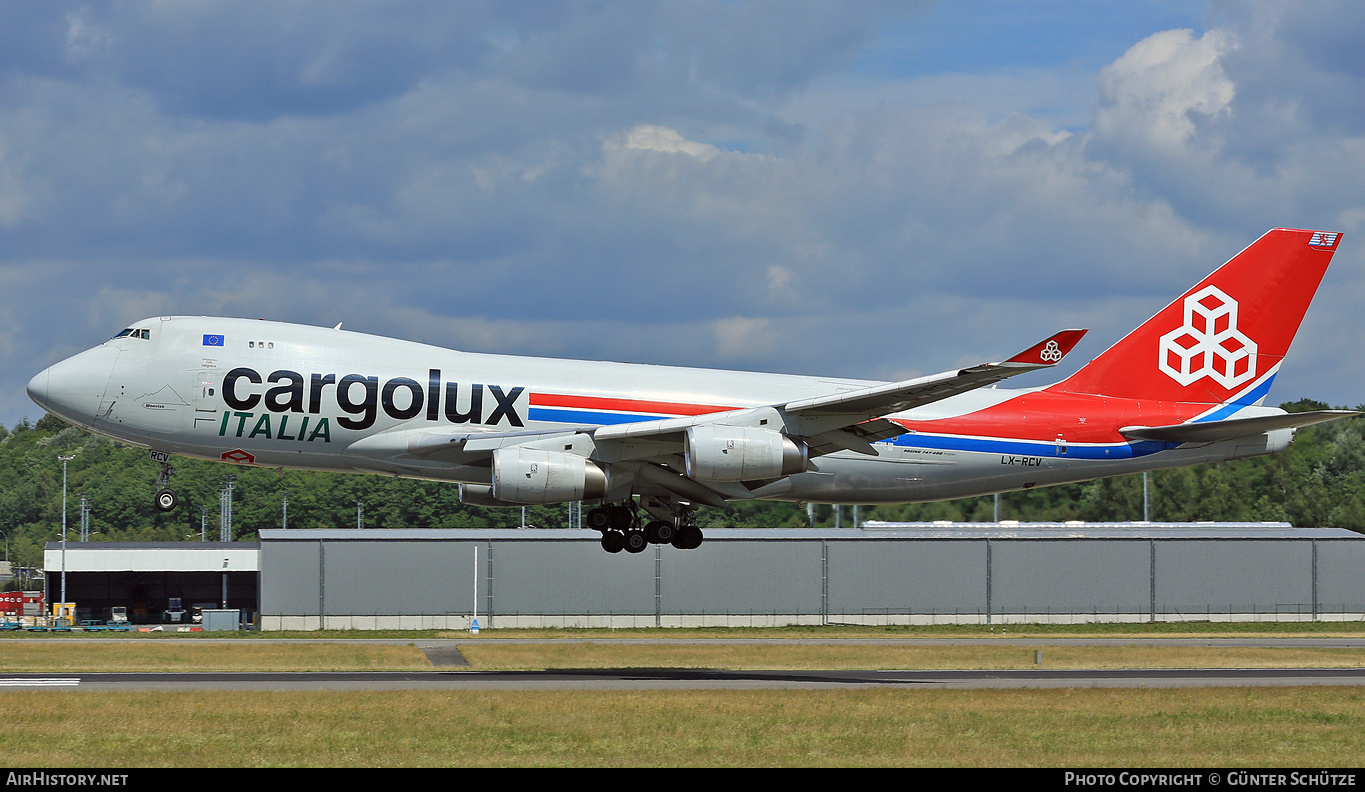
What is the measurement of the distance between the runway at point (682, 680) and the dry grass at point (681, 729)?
2.51m

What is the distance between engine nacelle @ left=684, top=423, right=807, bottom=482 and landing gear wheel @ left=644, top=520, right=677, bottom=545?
168 inches

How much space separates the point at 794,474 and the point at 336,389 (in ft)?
40.6

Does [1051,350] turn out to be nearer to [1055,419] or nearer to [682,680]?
[1055,419]

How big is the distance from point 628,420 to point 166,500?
12320 millimetres

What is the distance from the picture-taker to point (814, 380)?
40.2m

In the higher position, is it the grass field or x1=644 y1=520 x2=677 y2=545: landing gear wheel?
x1=644 y1=520 x2=677 y2=545: landing gear wheel

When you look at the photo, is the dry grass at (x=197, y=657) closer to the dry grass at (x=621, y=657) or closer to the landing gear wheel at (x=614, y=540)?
the dry grass at (x=621, y=657)

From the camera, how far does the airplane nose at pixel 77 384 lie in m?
35.2

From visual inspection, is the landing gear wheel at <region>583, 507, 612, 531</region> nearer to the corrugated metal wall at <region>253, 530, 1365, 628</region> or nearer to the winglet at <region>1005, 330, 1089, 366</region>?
the winglet at <region>1005, 330, 1089, 366</region>

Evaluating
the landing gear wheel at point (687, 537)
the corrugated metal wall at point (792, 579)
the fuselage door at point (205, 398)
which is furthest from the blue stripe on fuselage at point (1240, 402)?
the corrugated metal wall at point (792, 579)

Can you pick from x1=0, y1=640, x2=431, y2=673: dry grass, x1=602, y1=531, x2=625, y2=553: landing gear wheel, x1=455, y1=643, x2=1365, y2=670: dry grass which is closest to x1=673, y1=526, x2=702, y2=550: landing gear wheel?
x1=602, y1=531, x2=625, y2=553: landing gear wheel

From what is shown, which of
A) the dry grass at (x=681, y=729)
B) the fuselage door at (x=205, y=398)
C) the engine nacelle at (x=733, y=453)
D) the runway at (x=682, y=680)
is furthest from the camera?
the runway at (x=682, y=680)

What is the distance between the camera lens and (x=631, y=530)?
39875 mm

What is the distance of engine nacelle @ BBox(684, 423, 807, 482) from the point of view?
115 feet
